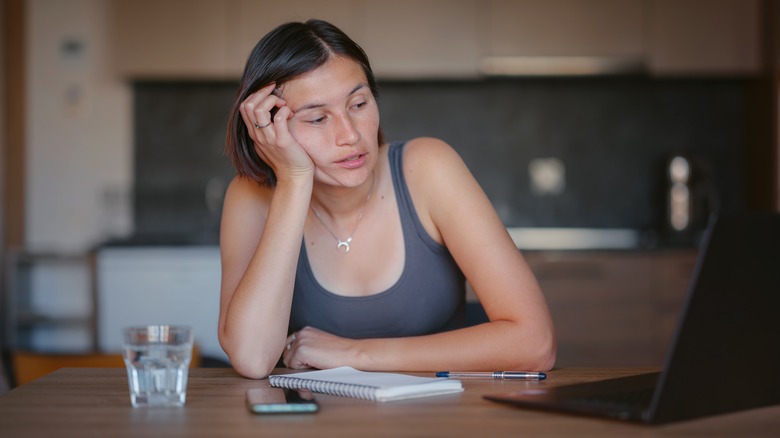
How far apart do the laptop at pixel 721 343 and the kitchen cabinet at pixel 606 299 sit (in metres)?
3.17

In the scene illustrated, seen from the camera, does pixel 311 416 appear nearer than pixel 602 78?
Yes

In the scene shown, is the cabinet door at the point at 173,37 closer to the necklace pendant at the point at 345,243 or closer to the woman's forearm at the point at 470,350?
the necklace pendant at the point at 345,243

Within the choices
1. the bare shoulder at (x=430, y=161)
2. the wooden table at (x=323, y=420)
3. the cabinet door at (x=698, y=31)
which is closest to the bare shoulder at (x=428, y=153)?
the bare shoulder at (x=430, y=161)

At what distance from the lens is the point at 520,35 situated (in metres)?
4.62

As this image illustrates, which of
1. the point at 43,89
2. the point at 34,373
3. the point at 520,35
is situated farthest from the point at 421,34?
the point at 34,373

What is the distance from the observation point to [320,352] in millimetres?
1572

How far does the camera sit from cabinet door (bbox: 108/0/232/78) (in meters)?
4.62

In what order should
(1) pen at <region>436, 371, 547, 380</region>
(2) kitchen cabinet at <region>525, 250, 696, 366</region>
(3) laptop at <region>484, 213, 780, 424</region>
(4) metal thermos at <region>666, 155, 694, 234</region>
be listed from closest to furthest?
(3) laptop at <region>484, 213, 780, 424</region> < (1) pen at <region>436, 371, 547, 380</region> < (2) kitchen cabinet at <region>525, 250, 696, 366</region> < (4) metal thermos at <region>666, 155, 694, 234</region>

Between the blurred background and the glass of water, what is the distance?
3.36 meters

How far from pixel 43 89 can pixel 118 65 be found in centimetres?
57

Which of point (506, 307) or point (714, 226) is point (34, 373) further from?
point (714, 226)

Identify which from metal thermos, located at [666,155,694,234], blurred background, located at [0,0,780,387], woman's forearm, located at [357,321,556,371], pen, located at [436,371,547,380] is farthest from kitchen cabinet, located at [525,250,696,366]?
pen, located at [436,371,547,380]

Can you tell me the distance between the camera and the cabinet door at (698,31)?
15.2 ft

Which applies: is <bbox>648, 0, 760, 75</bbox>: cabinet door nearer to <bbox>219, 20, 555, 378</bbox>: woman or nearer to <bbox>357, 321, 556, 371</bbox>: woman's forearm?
<bbox>219, 20, 555, 378</bbox>: woman
